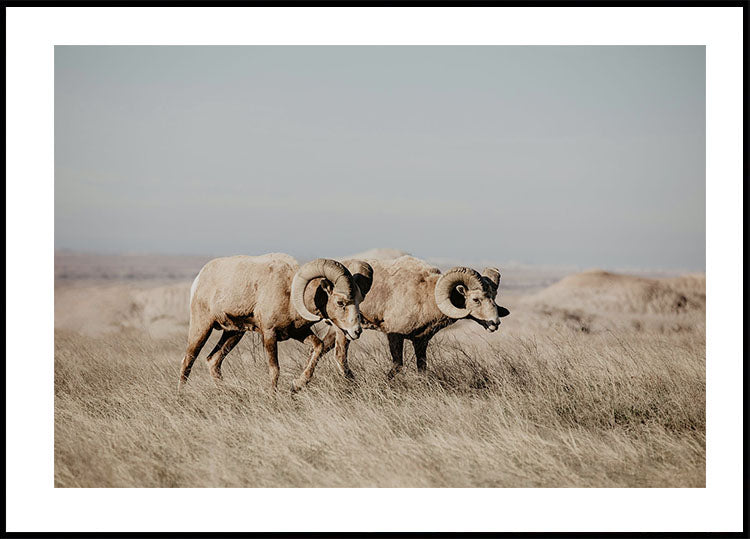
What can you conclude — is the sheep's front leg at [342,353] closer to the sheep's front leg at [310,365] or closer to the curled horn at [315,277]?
the sheep's front leg at [310,365]

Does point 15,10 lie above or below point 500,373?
above

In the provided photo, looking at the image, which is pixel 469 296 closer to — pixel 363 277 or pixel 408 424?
pixel 363 277

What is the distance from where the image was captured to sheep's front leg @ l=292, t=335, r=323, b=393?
9907 mm

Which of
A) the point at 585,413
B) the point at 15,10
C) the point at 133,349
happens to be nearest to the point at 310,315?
the point at 585,413

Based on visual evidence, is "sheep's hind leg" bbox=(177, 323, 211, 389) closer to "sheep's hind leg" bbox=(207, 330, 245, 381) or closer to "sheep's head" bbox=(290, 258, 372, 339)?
"sheep's hind leg" bbox=(207, 330, 245, 381)

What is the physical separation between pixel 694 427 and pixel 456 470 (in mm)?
3133

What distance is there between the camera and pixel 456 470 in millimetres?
7699

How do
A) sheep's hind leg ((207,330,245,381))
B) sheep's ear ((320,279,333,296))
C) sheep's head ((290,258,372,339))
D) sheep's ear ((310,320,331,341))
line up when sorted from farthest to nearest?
sheep's ear ((310,320,331,341)), sheep's hind leg ((207,330,245,381)), sheep's ear ((320,279,333,296)), sheep's head ((290,258,372,339))

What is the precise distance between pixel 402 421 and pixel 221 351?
346 cm

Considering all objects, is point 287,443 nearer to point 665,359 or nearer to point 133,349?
point 665,359

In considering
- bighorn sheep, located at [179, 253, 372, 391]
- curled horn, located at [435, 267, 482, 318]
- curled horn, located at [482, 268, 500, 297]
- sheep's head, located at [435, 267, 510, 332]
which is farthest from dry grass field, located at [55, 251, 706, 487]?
curled horn, located at [482, 268, 500, 297]

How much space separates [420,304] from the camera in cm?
1072

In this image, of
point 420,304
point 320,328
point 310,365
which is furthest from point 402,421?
point 320,328

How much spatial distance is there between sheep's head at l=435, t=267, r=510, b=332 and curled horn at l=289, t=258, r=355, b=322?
1.39m
